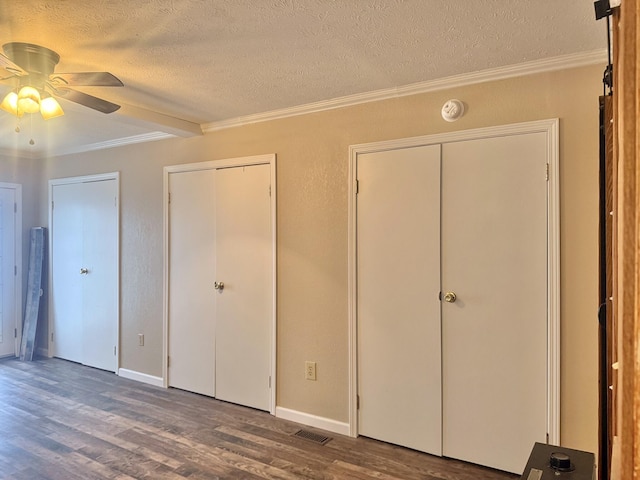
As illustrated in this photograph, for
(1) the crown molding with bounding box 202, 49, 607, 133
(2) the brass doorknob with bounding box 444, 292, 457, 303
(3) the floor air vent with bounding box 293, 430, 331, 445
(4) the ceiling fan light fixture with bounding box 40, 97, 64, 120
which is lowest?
(3) the floor air vent with bounding box 293, 430, 331, 445

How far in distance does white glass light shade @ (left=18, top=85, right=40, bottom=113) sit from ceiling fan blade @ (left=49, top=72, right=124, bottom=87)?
12cm

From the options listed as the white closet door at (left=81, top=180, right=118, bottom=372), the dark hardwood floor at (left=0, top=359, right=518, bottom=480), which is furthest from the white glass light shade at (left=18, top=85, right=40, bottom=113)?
the white closet door at (left=81, top=180, right=118, bottom=372)

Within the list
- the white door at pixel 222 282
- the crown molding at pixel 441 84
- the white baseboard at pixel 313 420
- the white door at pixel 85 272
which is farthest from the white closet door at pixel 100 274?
the white baseboard at pixel 313 420

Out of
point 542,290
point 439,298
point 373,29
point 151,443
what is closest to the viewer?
point 373,29

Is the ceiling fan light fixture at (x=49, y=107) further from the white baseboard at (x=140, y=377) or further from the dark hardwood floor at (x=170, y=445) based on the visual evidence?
the white baseboard at (x=140, y=377)

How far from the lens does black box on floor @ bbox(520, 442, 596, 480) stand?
1332mm

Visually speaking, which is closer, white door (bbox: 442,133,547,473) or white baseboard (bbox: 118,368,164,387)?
white door (bbox: 442,133,547,473)

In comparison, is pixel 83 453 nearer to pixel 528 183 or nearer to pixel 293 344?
pixel 293 344

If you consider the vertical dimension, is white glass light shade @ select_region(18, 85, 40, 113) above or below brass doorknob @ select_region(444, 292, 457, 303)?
above

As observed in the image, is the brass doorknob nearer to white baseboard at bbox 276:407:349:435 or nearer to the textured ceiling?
white baseboard at bbox 276:407:349:435

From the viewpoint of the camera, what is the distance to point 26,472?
258 cm

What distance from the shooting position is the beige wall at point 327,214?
7.71 feet

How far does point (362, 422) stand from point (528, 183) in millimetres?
1924

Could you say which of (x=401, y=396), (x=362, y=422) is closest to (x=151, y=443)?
(x=362, y=422)
